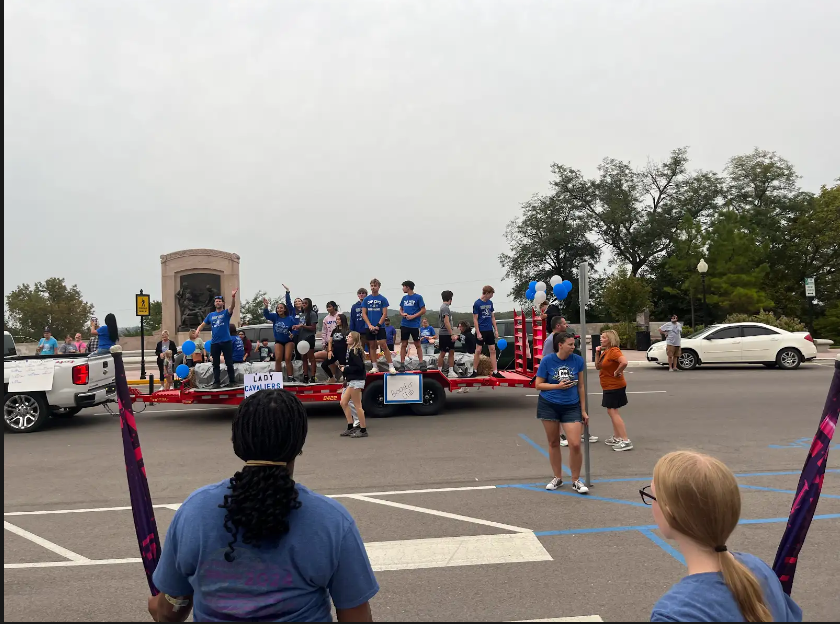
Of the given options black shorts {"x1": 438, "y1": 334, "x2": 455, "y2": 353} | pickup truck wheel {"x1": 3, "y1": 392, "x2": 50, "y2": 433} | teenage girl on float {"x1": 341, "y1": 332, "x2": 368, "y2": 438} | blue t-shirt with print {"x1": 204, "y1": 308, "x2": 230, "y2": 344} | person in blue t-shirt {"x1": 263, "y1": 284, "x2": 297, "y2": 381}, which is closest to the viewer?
teenage girl on float {"x1": 341, "y1": 332, "x2": 368, "y2": 438}

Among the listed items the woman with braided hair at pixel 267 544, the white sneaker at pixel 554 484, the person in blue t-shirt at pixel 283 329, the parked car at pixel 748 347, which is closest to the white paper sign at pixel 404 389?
the person in blue t-shirt at pixel 283 329

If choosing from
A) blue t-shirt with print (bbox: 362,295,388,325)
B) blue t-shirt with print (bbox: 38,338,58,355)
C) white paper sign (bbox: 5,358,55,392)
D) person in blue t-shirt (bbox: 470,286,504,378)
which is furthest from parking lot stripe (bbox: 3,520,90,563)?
blue t-shirt with print (bbox: 38,338,58,355)

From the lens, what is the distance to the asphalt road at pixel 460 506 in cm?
434

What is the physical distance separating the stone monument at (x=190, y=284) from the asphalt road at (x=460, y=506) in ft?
68.5

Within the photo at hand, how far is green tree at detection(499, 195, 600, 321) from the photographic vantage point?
45.9m

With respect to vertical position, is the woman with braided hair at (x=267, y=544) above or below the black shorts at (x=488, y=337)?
below

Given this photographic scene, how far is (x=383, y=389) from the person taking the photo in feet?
39.9

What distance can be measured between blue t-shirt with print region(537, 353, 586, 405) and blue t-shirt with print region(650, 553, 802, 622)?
16.3ft

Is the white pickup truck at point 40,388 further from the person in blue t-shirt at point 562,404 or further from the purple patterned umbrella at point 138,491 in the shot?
the purple patterned umbrella at point 138,491

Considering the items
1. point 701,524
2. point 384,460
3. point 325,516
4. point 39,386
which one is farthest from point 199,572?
point 39,386

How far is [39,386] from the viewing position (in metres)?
11.2

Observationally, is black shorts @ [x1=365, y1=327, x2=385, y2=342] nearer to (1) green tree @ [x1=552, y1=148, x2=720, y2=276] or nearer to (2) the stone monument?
(2) the stone monument

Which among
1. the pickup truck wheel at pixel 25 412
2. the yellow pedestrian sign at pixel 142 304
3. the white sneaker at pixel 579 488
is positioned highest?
the yellow pedestrian sign at pixel 142 304

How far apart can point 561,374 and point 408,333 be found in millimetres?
6468
